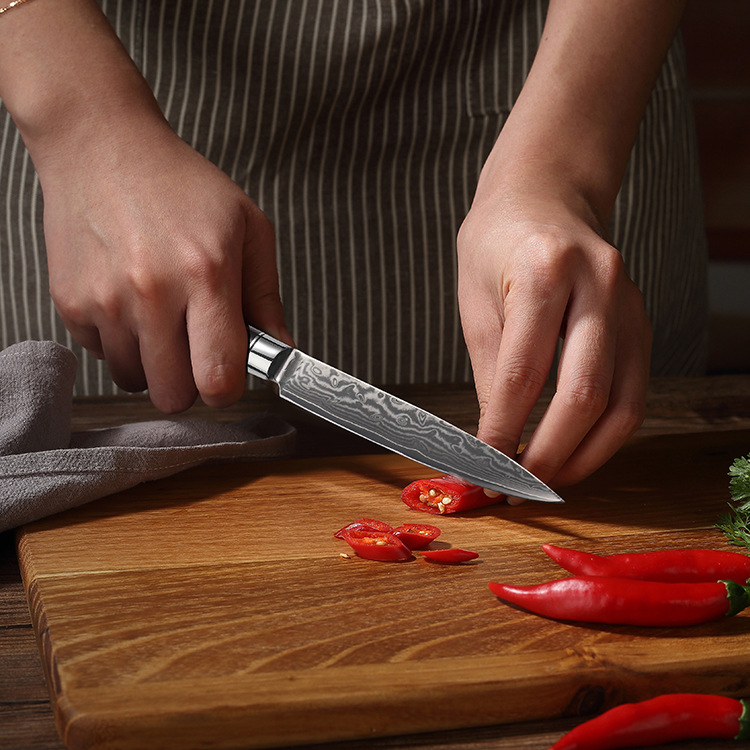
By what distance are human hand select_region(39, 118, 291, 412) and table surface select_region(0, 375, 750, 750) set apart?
0.24 meters

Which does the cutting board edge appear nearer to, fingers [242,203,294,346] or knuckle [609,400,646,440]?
knuckle [609,400,646,440]

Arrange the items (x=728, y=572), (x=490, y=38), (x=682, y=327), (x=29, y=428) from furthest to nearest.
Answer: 1. (x=682, y=327)
2. (x=490, y=38)
3. (x=29, y=428)
4. (x=728, y=572)

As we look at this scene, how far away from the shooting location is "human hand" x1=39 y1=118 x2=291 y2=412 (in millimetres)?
1145

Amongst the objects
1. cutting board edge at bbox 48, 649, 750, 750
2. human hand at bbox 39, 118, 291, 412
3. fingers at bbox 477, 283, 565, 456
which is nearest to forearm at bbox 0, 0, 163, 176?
human hand at bbox 39, 118, 291, 412

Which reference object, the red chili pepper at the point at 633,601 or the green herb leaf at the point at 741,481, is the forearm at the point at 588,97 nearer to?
the green herb leaf at the point at 741,481

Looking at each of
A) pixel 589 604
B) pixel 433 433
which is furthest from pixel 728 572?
pixel 433 433

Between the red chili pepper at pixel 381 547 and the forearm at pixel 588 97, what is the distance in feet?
1.87

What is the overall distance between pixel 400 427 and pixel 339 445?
0.95 feet

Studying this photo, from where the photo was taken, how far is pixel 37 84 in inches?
47.4

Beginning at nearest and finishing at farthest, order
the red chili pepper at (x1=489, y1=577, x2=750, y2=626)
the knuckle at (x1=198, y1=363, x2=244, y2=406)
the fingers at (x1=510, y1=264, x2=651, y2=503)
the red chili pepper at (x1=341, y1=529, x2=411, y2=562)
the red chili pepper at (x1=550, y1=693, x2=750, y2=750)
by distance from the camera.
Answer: the red chili pepper at (x1=550, y1=693, x2=750, y2=750), the red chili pepper at (x1=489, y1=577, x2=750, y2=626), the red chili pepper at (x1=341, y1=529, x2=411, y2=562), the fingers at (x1=510, y1=264, x2=651, y2=503), the knuckle at (x1=198, y1=363, x2=244, y2=406)

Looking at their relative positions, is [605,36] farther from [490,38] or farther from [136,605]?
[136,605]

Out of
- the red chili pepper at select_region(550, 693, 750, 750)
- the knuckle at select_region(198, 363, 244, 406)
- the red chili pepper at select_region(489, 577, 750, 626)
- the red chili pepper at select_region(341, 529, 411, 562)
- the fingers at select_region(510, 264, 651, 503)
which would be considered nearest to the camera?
the red chili pepper at select_region(550, 693, 750, 750)

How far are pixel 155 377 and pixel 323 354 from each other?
2.25ft

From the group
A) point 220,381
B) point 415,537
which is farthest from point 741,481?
point 220,381
